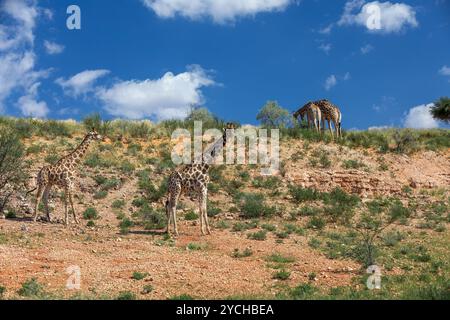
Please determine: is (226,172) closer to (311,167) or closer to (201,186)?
(311,167)

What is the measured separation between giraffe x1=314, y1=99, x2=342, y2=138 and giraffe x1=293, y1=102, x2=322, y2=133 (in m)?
0.28

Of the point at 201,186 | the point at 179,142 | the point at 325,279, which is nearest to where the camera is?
the point at 325,279

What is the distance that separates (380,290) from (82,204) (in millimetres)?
13265

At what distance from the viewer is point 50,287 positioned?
10883 mm

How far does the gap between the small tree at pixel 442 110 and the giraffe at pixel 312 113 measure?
12.6 meters

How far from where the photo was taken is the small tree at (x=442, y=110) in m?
38.6

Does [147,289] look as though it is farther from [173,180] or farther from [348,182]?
[348,182]

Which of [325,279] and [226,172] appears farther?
[226,172]

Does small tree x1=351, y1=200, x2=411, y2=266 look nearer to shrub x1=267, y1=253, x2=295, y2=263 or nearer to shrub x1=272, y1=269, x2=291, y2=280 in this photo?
shrub x1=267, y1=253, x2=295, y2=263

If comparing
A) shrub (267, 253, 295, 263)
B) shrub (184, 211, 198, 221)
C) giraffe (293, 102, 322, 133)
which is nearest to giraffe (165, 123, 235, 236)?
shrub (184, 211, 198, 221)

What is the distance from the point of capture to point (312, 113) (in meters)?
30.9

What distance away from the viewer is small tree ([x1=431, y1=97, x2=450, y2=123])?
127 feet
